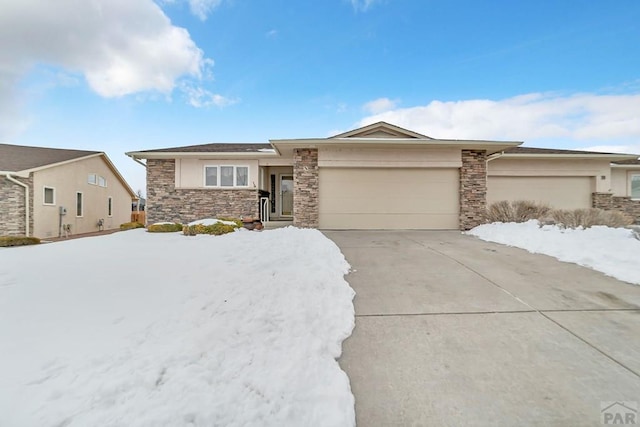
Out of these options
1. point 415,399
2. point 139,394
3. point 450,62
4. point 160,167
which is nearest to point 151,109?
point 160,167

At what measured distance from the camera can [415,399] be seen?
1.91m

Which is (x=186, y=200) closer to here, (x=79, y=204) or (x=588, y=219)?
(x=79, y=204)

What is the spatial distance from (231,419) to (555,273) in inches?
212

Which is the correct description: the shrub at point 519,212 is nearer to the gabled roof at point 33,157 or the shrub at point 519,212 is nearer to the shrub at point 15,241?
the shrub at point 15,241

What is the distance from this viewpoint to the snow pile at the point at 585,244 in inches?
180

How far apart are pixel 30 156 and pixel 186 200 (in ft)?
30.6

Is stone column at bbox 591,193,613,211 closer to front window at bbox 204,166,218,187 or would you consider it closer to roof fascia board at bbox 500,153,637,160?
roof fascia board at bbox 500,153,637,160

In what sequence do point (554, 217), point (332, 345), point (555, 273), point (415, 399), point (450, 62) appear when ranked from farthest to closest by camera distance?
1. point (450, 62)
2. point (554, 217)
3. point (555, 273)
4. point (332, 345)
5. point (415, 399)

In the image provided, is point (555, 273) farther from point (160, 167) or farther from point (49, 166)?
point (49, 166)

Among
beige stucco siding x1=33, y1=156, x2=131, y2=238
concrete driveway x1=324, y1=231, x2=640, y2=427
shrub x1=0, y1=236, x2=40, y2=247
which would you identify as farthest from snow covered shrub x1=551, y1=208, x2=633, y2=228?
beige stucco siding x1=33, y1=156, x2=131, y2=238

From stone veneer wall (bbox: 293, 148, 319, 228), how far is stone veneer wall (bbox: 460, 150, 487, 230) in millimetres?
5646

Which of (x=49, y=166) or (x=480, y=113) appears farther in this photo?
(x=480, y=113)

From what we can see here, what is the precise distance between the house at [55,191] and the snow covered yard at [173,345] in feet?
35.9

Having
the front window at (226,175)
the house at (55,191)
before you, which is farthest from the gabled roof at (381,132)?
the house at (55,191)
